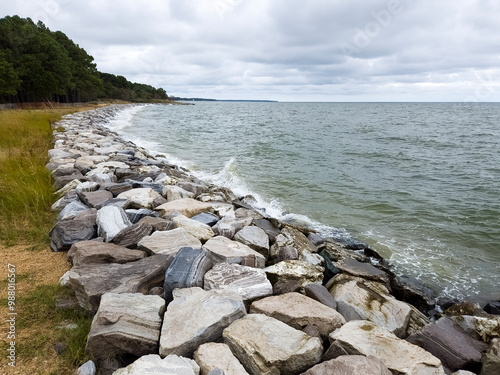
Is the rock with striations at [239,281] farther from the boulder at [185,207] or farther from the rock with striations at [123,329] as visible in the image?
the boulder at [185,207]

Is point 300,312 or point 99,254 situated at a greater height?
point 99,254

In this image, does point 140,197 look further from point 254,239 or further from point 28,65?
point 28,65

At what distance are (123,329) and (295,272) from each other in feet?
8.16

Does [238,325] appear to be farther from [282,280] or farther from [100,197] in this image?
[100,197]

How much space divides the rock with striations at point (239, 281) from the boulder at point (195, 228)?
3.73 feet

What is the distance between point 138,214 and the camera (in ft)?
19.7

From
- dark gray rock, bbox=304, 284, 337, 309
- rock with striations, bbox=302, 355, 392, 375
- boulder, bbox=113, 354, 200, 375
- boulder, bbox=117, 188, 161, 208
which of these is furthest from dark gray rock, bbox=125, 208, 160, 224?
rock with striations, bbox=302, 355, 392, 375

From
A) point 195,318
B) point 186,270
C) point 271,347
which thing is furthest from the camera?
point 186,270

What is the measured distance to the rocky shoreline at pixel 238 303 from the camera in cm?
289

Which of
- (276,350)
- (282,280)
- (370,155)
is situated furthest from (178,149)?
(276,350)

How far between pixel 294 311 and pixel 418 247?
225 inches

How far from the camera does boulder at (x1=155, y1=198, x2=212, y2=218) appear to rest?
6.42 metres

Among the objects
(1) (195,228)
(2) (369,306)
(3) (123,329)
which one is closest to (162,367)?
(3) (123,329)

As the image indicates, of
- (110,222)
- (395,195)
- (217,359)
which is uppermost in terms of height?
(110,222)
